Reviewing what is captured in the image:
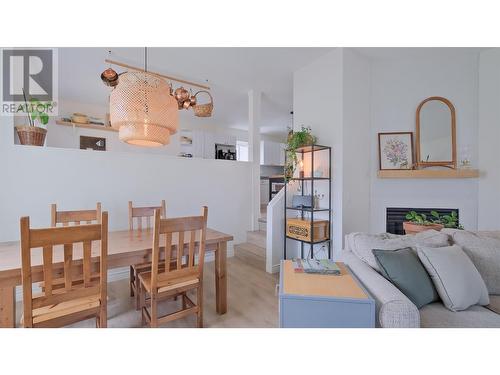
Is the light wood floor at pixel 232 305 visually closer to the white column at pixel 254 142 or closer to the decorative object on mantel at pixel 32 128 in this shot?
the white column at pixel 254 142

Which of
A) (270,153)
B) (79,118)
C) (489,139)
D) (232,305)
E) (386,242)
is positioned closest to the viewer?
(386,242)

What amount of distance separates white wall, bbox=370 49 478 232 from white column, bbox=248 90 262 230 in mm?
1735

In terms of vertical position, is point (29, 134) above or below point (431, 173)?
above

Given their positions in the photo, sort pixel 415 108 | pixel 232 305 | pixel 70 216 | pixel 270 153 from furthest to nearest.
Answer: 1. pixel 270 153
2. pixel 415 108
3. pixel 232 305
4. pixel 70 216

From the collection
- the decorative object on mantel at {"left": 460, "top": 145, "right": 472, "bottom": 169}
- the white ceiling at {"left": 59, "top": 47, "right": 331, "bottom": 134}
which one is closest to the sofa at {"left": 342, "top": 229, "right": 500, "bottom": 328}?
the decorative object on mantel at {"left": 460, "top": 145, "right": 472, "bottom": 169}

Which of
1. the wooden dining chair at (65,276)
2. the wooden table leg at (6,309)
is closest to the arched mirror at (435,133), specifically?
the wooden dining chair at (65,276)

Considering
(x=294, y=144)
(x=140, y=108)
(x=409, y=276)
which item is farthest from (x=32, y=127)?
(x=409, y=276)

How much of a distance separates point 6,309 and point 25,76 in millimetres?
2539

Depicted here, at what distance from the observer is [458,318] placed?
119cm

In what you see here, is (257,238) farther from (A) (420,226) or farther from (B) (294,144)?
(A) (420,226)

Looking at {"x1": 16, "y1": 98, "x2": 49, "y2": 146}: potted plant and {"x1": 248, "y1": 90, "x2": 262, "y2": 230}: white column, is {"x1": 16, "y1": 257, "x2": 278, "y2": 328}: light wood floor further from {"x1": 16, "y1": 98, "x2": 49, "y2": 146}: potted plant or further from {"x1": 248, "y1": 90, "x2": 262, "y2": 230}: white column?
{"x1": 16, "y1": 98, "x2": 49, "y2": 146}: potted plant
